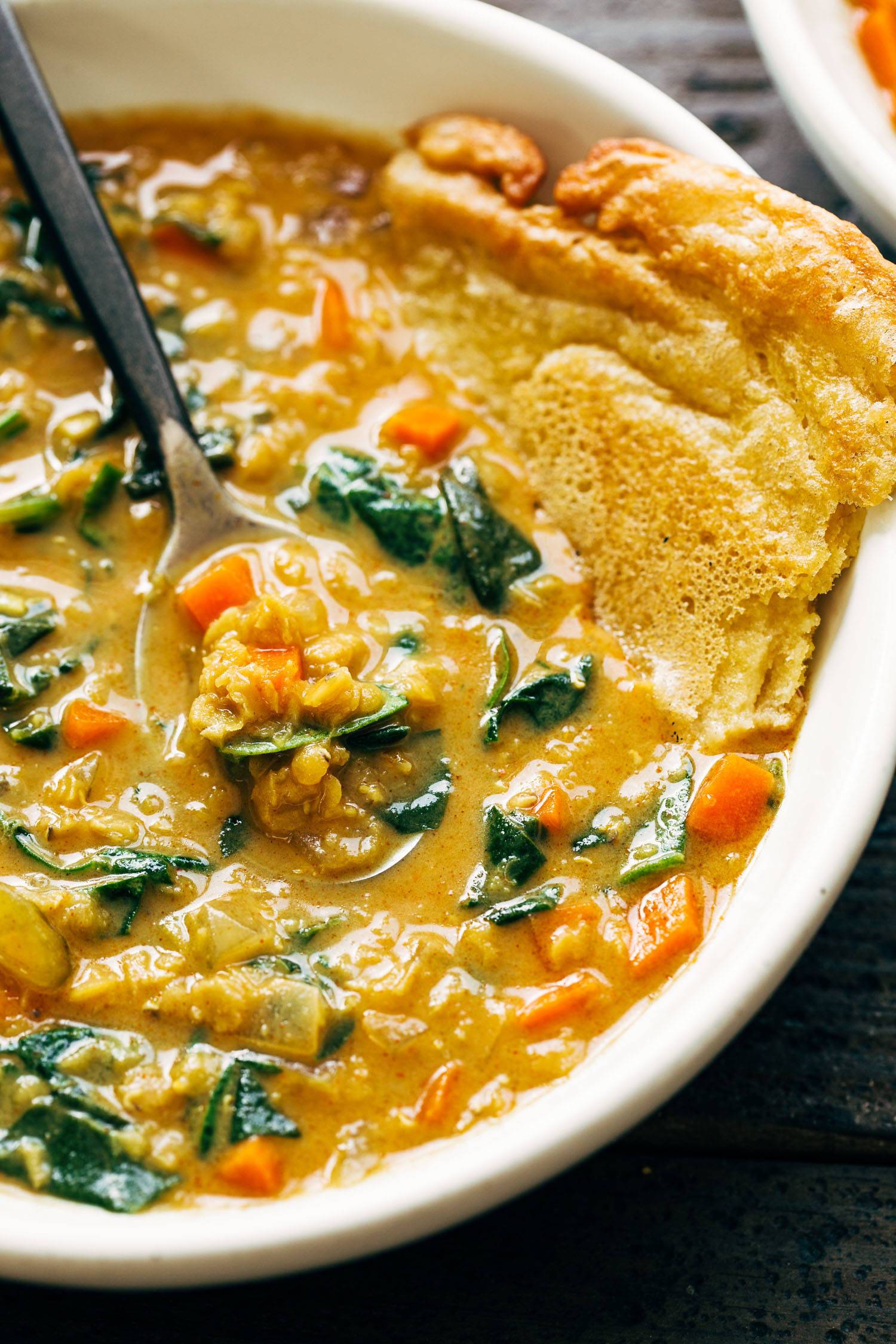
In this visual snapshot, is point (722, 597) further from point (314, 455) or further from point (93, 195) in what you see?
point (93, 195)

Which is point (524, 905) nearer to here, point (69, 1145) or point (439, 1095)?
point (439, 1095)

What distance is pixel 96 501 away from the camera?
3.20 metres

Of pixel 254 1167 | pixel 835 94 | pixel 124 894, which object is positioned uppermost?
pixel 835 94

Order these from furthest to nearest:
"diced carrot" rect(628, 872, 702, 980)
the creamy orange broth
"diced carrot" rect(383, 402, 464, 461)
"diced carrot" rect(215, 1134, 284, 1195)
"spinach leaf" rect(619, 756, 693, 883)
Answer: "diced carrot" rect(383, 402, 464, 461)
"spinach leaf" rect(619, 756, 693, 883)
"diced carrot" rect(628, 872, 702, 980)
the creamy orange broth
"diced carrot" rect(215, 1134, 284, 1195)

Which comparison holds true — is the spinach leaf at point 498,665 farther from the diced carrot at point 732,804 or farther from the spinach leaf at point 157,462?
the spinach leaf at point 157,462

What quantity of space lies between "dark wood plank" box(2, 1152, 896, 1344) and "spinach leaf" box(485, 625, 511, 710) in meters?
1.06

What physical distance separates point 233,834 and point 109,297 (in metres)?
1.41

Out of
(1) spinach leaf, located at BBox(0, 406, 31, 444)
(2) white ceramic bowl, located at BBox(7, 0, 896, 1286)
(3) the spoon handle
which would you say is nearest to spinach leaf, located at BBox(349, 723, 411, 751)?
(2) white ceramic bowl, located at BBox(7, 0, 896, 1286)

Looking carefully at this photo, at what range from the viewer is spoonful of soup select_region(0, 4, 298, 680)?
319cm

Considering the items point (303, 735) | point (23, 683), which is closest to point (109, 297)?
point (23, 683)

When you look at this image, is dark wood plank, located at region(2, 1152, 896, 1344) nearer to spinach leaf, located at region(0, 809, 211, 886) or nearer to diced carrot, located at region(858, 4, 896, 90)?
spinach leaf, located at region(0, 809, 211, 886)

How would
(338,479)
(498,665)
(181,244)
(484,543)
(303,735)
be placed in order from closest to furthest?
(303,735), (498,665), (484,543), (338,479), (181,244)

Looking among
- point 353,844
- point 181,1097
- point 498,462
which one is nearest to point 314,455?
point 498,462

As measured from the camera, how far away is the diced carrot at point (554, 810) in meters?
2.80
